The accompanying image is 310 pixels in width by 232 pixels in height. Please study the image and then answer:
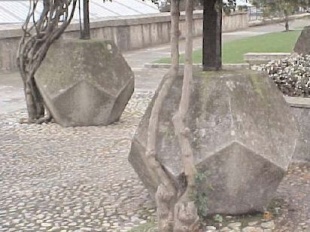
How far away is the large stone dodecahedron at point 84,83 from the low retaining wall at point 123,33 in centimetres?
663

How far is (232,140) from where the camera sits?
498 centimetres

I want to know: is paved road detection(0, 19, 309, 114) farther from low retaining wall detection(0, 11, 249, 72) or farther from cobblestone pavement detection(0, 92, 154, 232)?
cobblestone pavement detection(0, 92, 154, 232)

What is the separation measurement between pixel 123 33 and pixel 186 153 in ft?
54.9

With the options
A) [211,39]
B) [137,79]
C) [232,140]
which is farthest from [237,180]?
[137,79]

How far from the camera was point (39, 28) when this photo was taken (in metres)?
9.98

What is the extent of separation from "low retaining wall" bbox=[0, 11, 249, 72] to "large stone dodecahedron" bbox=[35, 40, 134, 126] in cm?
663

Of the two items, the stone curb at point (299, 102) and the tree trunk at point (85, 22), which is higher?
the tree trunk at point (85, 22)

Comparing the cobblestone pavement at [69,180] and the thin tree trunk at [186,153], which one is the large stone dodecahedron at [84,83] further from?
the thin tree trunk at [186,153]

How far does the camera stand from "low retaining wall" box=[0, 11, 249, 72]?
1611cm

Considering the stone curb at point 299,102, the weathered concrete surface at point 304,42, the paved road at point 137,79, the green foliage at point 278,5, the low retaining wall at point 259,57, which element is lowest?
the paved road at point 137,79

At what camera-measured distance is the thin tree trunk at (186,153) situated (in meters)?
4.79

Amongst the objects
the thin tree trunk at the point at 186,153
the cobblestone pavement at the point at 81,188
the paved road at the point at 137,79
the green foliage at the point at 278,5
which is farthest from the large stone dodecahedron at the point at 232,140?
the paved road at the point at 137,79

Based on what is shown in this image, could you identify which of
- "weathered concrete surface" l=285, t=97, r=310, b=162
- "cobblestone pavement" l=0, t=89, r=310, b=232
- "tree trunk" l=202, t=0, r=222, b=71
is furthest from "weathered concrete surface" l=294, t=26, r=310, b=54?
"tree trunk" l=202, t=0, r=222, b=71

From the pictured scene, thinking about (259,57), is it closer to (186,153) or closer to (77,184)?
(77,184)
